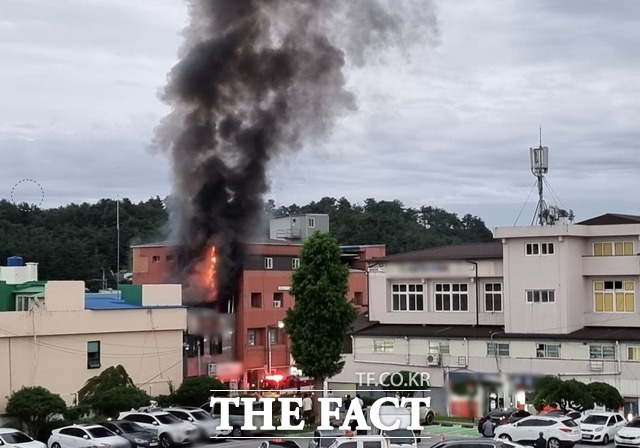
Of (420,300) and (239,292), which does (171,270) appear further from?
(420,300)

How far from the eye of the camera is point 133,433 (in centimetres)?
4375

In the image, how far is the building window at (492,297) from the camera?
66.8 metres

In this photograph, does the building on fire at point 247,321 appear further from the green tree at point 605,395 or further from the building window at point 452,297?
the green tree at point 605,395

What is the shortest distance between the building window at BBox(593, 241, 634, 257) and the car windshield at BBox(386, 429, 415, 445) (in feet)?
90.4

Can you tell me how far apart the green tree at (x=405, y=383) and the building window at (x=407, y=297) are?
321 inches

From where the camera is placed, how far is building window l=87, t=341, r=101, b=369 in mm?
56219

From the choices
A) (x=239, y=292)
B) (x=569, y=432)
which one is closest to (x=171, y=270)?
(x=239, y=292)

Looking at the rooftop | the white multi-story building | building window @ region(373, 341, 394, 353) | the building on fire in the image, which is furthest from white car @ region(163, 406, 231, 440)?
the rooftop

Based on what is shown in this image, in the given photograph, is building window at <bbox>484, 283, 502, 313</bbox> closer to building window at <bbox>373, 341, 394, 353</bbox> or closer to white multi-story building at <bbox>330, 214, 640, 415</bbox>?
white multi-story building at <bbox>330, 214, 640, 415</bbox>

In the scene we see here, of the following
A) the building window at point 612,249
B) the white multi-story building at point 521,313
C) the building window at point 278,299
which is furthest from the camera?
the building window at point 278,299

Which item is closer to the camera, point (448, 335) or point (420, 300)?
point (448, 335)

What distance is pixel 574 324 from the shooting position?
62.8 metres

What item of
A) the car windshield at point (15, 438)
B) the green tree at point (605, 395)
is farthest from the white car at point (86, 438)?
the green tree at point (605, 395)

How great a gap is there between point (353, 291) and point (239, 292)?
634 inches
